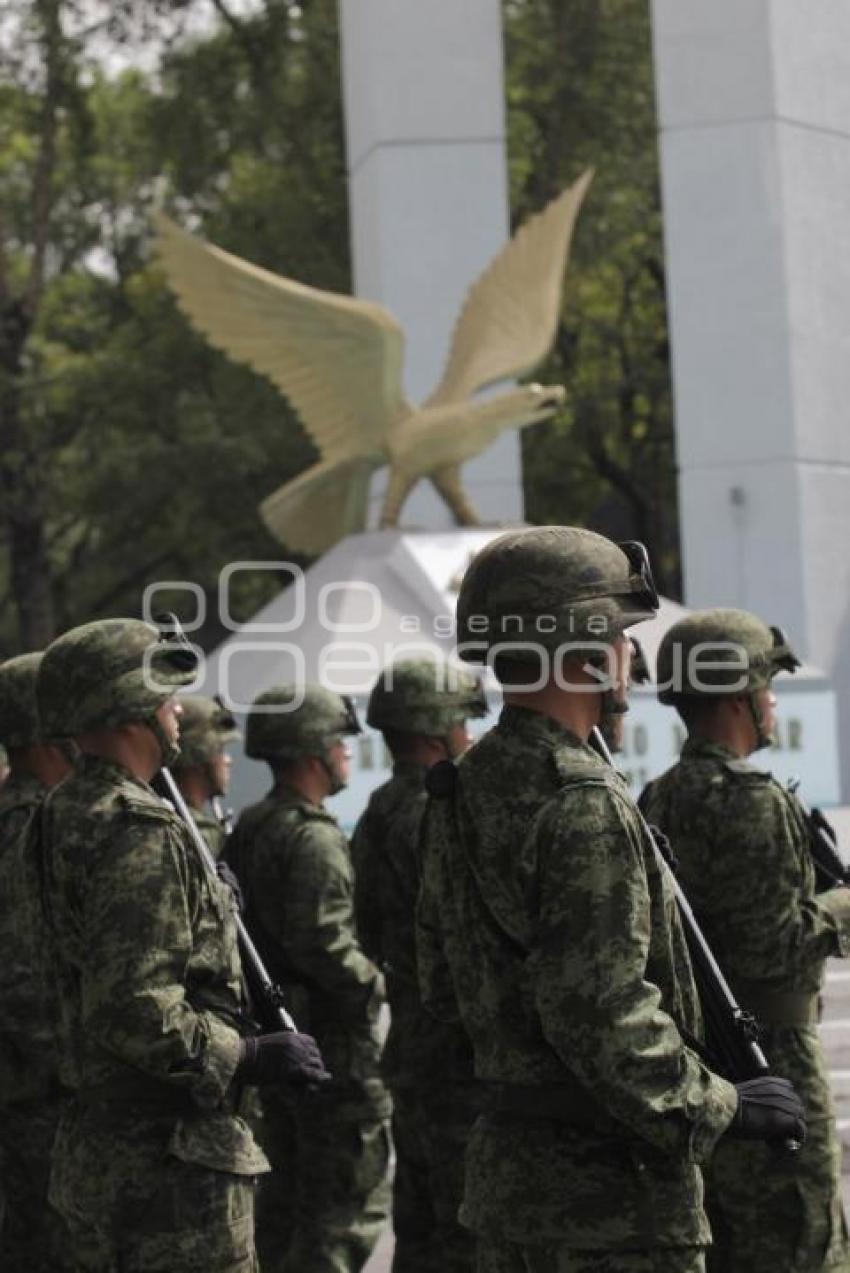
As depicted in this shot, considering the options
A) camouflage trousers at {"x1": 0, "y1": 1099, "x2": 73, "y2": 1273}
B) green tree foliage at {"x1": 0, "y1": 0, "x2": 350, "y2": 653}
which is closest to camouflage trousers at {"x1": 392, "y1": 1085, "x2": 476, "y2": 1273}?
camouflage trousers at {"x1": 0, "y1": 1099, "x2": 73, "y2": 1273}

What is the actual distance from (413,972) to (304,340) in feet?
33.9

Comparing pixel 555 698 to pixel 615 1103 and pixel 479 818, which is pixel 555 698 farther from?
pixel 615 1103

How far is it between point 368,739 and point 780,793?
9182 mm

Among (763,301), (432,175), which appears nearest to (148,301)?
(432,175)

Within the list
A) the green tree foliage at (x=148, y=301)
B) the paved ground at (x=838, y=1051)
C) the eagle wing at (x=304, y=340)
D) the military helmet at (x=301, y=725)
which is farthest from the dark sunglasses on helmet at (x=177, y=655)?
the green tree foliage at (x=148, y=301)

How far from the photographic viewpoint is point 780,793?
4.90 metres

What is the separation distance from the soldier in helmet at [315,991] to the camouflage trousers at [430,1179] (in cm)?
30

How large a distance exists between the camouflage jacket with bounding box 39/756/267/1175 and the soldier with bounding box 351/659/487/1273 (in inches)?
49.4

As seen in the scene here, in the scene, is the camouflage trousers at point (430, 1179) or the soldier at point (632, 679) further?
the camouflage trousers at point (430, 1179)

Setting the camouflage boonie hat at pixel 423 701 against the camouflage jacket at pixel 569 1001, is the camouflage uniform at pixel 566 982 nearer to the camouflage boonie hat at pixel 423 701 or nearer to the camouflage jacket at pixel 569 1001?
the camouflage jacket at pixel 569 1001

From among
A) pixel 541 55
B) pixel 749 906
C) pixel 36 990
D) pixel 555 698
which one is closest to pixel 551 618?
pixel 555 698

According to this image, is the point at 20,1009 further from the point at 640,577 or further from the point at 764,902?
the point at 640,577

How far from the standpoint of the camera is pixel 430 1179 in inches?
230

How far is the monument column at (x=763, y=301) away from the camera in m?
17.6
